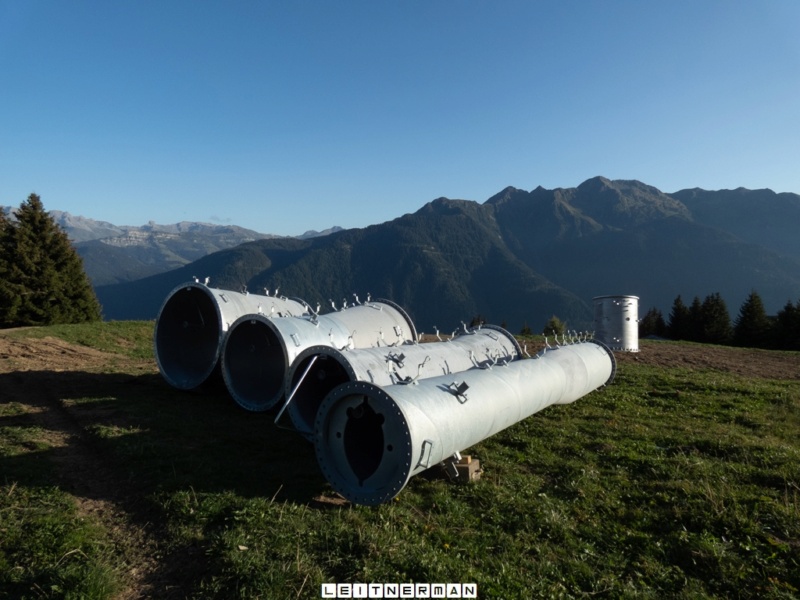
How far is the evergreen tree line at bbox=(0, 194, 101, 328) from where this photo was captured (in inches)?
1172

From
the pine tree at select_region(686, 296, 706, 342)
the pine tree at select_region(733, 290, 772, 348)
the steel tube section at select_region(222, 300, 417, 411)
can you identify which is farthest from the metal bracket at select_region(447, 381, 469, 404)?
the pine tree at select_region(686, 296, 706, 342)

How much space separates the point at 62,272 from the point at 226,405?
25498mm

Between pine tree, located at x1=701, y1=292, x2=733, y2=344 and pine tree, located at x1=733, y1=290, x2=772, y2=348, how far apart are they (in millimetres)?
1883

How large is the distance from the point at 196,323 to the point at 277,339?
467cm

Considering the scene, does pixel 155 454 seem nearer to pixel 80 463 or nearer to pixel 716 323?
pixel 80 463

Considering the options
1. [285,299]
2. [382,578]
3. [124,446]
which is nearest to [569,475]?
[382,578]

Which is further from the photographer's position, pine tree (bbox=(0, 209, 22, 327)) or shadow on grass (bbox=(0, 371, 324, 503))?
pine tree (bbox=(0, 209, 22, 327))

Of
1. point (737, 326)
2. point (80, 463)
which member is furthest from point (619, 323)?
point (737, 326)

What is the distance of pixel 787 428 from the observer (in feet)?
37.8

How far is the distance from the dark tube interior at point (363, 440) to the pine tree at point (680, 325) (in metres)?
54.7

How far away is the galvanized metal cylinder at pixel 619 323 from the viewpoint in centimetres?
2512

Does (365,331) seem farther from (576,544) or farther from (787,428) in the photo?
(787,428)

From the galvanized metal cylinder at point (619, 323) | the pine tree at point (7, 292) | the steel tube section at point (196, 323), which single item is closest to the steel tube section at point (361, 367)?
the steel tube section at point (196, 323)

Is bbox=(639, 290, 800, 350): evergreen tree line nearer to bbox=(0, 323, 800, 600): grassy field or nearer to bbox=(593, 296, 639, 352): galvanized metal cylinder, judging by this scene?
bbox=(593, 296, 639, 352): galvanized metal cylinder
